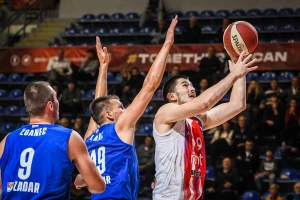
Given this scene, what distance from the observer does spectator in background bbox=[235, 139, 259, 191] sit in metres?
11.5

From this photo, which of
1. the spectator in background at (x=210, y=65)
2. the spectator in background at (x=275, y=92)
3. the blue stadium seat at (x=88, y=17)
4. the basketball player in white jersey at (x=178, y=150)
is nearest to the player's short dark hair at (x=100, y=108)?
the basketball player in white jersey at (x=178, y=150)

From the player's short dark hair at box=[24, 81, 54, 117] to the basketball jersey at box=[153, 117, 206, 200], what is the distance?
64.5 inches

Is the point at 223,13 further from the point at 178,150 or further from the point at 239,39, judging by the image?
the point at 178,150

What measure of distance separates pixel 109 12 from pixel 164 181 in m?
16.3

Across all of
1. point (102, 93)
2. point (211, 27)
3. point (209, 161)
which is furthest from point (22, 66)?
point (102, 93)

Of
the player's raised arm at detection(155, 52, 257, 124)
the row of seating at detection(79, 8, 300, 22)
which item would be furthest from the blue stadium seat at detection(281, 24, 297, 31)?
the player's raised arm at detection(155, 52, 257, 124)

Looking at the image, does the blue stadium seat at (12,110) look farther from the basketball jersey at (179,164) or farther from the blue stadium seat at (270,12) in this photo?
the basketball jersey at (179,164)

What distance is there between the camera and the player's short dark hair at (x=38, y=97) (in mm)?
4035

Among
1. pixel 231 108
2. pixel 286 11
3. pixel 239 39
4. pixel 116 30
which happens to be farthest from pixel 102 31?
pixel 231 108

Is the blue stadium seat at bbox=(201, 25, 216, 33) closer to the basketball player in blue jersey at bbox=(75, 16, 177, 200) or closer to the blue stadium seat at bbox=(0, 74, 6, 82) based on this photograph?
the blue stadium seat at bbox=(0, 74, 6, 82)

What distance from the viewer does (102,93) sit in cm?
598

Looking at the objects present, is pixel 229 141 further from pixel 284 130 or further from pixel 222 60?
pixel 222 60

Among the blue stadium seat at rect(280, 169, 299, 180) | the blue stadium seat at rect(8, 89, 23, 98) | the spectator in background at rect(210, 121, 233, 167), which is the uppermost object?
the blue stadium seat at rect(8, 89, 23, 98)

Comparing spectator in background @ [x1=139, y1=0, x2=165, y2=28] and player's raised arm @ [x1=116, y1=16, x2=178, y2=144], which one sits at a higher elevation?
spectator in background @ [x1=139, y1=0, x2=165, y2=28]
